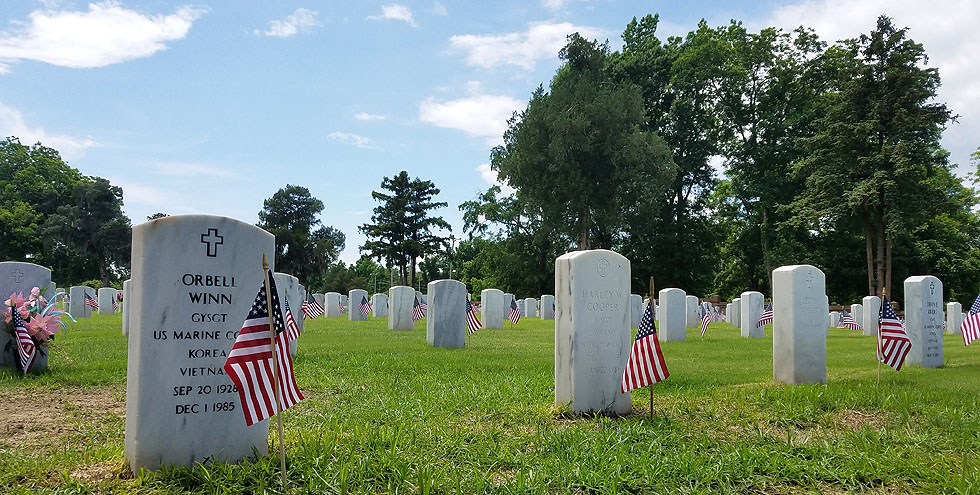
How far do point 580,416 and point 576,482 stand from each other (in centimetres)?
248

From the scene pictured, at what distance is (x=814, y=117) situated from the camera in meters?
39.8

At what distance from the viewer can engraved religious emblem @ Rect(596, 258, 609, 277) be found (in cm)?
702

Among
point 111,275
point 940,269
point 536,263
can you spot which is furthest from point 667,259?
point 111,275

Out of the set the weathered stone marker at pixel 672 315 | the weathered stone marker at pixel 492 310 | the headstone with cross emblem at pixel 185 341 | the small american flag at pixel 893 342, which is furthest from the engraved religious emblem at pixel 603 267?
the weathered stone marker at pixel 492 310

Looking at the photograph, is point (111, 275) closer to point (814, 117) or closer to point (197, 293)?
point (814, 117)

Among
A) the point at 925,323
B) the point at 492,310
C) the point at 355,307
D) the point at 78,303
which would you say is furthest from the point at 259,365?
the point at 78,303

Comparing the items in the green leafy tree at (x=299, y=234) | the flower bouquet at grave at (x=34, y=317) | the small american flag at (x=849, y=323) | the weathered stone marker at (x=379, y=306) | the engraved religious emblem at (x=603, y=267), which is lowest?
the small american flag at (x=849, y=323)

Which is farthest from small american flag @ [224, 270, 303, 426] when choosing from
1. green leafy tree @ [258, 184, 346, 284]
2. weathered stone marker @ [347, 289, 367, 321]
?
green leafy tree @ [258, 184, 346, 284]

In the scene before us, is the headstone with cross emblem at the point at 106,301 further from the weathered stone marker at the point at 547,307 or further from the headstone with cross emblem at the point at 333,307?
the weathered stone marker at the point at 547,307

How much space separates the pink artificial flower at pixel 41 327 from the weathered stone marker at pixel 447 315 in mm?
7886

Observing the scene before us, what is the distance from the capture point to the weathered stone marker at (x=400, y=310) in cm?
2192

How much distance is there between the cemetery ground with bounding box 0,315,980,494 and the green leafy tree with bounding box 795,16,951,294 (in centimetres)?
2388

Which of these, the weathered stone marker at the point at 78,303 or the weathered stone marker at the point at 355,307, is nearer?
the weathered stone marker at the point at 78,303

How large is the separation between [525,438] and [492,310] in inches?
763
